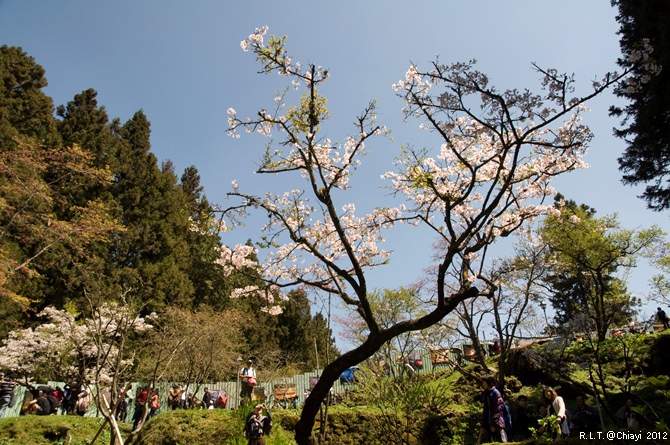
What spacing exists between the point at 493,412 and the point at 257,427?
3.63 meters

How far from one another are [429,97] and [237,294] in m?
5.17

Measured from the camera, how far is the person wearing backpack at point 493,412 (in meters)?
5.50

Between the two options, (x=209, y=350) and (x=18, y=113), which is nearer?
(x=209, y=350)

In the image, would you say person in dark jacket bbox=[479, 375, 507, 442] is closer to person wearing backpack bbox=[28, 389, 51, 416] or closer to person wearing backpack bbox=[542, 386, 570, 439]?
person wearing backpack bbox=[542, 386, 570, 439]

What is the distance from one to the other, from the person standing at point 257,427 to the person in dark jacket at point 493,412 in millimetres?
3360

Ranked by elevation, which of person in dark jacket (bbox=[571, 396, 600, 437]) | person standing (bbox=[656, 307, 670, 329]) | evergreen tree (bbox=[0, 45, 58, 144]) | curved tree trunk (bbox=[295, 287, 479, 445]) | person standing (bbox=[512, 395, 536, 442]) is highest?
evergreen tree (bbox=[0, 45, 58, 144])

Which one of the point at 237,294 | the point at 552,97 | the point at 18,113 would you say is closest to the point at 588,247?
the point at 552,97

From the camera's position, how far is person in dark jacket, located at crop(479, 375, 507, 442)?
217 inches

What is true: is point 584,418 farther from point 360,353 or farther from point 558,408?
point 360,353

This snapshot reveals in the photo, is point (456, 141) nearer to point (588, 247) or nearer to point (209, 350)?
point (588, 247)

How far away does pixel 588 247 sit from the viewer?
47.7 feet

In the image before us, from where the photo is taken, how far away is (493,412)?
5.59 m

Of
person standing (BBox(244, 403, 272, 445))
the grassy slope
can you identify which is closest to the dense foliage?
the grassy slope

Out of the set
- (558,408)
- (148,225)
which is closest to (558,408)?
(558,408)
